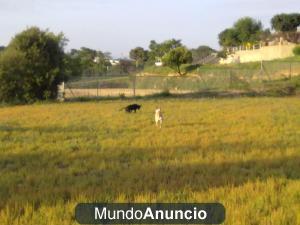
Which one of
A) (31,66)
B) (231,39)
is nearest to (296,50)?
(31,66)

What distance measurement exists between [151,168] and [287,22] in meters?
114

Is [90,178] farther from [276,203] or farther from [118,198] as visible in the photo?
[276,203]

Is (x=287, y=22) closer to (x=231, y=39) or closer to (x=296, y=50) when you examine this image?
(x=231, y=39)

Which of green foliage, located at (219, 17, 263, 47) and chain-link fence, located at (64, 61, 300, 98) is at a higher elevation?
green foliage, located at (219, 17, 263, 47)

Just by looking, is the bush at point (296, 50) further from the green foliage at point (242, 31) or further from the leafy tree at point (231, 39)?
the leafy tree at point (231, 39)

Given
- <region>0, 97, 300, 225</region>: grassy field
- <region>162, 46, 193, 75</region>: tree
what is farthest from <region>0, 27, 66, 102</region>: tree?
<region>162, 46, 193, 75</region>: tree

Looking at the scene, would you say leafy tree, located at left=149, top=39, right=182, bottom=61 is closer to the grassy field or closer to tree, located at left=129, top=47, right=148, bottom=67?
tree, located at left=129, top=47, right=148, bottom=67

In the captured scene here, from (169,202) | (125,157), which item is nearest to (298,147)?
(125,157)

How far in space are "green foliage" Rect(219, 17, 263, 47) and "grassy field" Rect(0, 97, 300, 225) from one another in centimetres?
11205

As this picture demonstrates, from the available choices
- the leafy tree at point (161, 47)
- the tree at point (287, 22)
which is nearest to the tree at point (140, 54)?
the leafy tree at point (161, 47)

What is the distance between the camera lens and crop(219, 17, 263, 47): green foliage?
129250 mm

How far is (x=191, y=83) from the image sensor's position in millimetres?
53375

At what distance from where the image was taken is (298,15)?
390ft

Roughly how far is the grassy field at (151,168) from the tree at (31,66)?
817 inches
